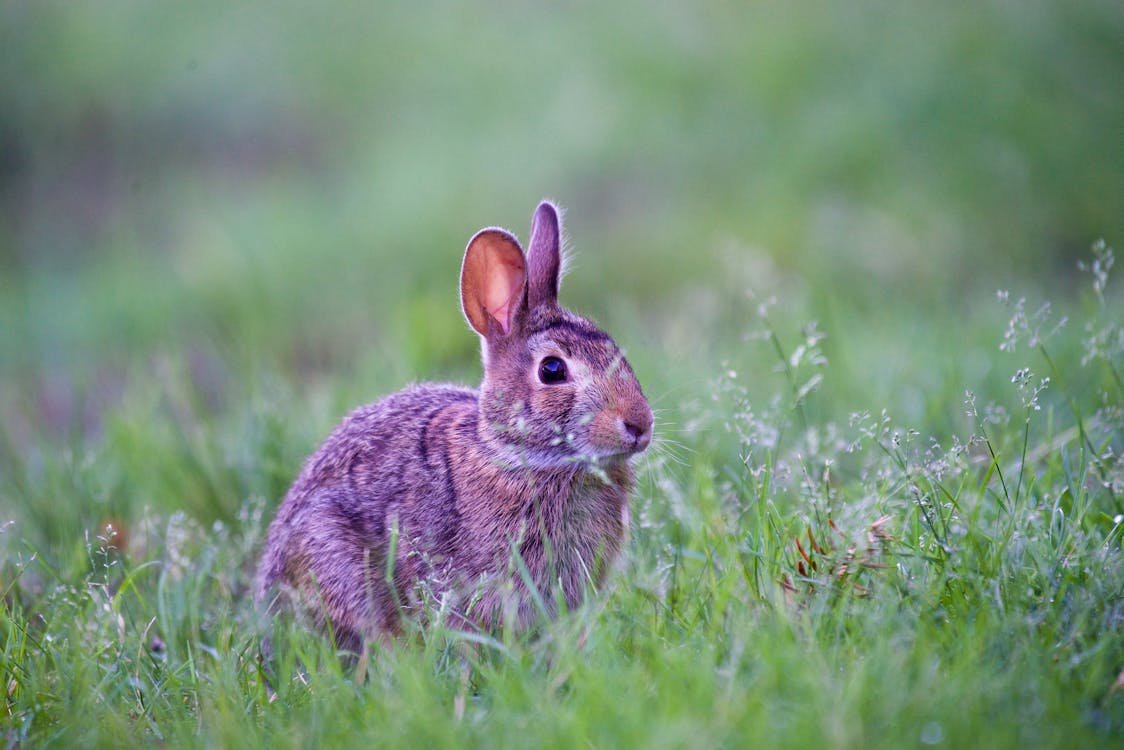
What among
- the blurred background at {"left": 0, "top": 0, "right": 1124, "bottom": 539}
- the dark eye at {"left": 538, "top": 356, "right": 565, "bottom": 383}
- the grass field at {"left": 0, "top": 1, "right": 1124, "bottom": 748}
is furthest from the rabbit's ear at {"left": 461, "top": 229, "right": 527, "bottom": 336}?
the blurred background at {"left": 0, "top": 0, "right": 1124, "bottom": 539}

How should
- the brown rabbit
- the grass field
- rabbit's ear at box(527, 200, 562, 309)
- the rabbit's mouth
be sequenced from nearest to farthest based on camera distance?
the grass field → the rabbit's mouth → the brown rabbit → rabbit's ear at box(527, 200, 562, 309)

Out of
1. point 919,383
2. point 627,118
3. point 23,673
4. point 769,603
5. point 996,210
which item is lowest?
point 23,673

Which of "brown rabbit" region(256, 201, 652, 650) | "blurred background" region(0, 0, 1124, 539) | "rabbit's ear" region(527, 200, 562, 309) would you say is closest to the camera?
"brown rabbit" region(256, 201, 652, 650)

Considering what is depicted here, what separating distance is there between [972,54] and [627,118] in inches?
97.4

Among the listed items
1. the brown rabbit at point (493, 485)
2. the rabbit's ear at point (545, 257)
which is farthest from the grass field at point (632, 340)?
the rabbit's ear at point (545, 257)

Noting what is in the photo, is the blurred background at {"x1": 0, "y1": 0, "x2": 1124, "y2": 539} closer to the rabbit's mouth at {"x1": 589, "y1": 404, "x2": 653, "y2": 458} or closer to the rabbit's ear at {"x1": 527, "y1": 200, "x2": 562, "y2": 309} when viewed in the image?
the rabbit's ear at {"x1": 527, "y1": 200, "x2": 562, "y2": 309}

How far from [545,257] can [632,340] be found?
1.52 meters

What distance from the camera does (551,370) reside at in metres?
3.95

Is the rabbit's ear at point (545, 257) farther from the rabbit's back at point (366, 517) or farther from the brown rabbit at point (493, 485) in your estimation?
the rabbit's back at point (366, 517)

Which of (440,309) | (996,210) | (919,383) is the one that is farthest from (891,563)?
(996,210)

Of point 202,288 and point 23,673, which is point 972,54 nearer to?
point 202,288

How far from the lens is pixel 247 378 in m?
5.81

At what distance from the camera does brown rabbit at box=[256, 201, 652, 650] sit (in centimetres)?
382

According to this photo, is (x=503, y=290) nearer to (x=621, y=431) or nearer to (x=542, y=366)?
(x=542, y=366)
